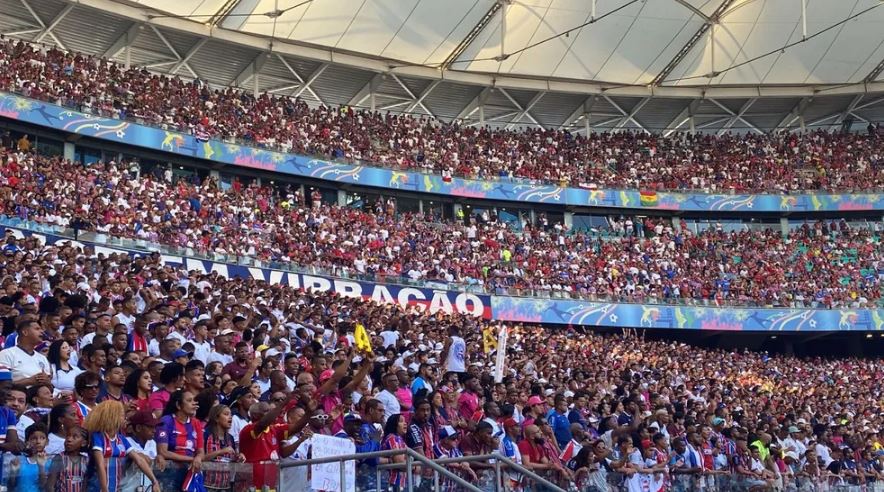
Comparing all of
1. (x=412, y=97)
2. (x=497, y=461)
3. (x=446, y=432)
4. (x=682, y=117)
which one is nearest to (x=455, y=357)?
(x=446, y=432)

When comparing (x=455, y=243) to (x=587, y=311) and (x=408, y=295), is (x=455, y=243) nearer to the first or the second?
(x=587, y=311)

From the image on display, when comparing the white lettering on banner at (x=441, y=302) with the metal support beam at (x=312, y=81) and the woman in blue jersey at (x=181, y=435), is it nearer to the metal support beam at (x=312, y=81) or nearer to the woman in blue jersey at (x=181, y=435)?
the metal support beam at (x=312, y=81)

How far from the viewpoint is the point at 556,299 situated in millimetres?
35938

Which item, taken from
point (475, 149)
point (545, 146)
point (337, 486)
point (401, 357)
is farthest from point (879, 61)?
point (337, 486)

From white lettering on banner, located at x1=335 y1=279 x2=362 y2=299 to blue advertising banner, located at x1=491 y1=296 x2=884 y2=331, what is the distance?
234 inches

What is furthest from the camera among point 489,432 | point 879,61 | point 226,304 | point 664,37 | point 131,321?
point 879,61

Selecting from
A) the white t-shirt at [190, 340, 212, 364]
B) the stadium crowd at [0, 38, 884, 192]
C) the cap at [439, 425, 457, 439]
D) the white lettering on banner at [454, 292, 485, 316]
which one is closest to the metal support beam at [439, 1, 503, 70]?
the stadium crowd at [0, 38, 884, 192]

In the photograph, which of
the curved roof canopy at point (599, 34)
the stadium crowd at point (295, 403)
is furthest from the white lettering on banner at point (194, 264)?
the curved roof canopy at point (599, 34)

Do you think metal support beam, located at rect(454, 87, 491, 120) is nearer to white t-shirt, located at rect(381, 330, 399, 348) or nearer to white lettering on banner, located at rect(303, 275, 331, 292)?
white lettering on banner, located at rect(303, 275, 331, 292)

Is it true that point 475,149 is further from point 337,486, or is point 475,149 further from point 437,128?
point 337,486

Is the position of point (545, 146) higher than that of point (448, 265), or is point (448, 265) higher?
point (545, 146)

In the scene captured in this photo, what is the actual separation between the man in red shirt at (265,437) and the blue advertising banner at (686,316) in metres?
25.9

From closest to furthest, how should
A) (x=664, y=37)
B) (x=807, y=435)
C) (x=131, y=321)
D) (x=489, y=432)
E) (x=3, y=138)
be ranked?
1. (x=489, y=432)
2. (x=131, y=321)
3. (x=807, y=435)
4. (x=3, y=138)
5. (x=664, y=37)

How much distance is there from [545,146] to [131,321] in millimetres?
32538
